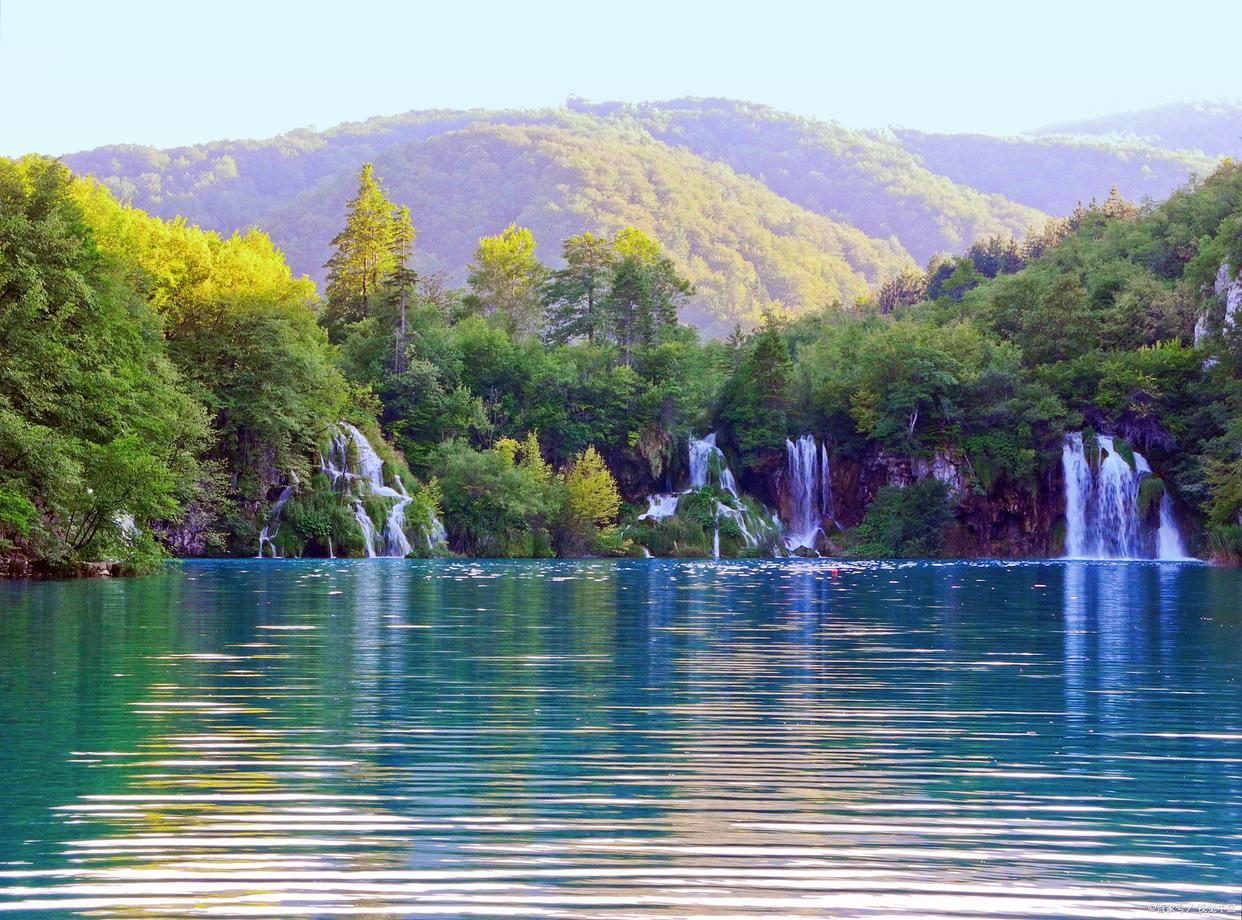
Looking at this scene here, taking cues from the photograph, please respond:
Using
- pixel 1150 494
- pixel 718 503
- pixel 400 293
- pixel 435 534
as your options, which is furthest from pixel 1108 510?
pixel 400 293

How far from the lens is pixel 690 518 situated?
256ft

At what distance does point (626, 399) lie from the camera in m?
82.9

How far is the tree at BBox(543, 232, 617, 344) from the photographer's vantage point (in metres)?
98.9

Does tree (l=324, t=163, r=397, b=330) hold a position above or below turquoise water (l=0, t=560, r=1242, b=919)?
above

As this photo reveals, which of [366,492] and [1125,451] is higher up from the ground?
[1125,451]

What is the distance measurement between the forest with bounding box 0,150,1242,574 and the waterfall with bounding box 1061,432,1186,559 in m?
0.80

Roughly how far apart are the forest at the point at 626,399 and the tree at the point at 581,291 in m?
0.25

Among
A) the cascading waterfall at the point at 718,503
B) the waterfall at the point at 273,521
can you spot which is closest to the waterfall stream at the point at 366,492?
the waterfall at the point at 273,521

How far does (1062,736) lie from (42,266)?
34.8m

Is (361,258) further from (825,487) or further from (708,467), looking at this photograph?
(825,487)

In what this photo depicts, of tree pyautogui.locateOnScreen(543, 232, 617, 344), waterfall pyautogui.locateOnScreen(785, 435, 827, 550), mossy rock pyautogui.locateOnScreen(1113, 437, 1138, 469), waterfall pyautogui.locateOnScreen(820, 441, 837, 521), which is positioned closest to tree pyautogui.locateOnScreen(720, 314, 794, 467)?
waterfall pyautogui.locateOnScreen(785, 435, 827, 550)

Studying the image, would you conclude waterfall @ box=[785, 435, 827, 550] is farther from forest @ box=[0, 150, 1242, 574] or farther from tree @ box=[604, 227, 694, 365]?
tree @ box=[604, 227, 694, 365]

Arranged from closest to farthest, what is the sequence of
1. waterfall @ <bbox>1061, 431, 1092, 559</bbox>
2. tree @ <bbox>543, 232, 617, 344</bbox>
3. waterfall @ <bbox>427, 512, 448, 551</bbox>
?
1. waterfall @ <bbox>427, 512, 448, 551</bbox>
2. waterfall @ <bbox>1061, 431, 1092, 559</bbox>
3. tree @ <bbox>543, 232, 617, 344</bbox>

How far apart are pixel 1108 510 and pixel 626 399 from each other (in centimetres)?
2624
